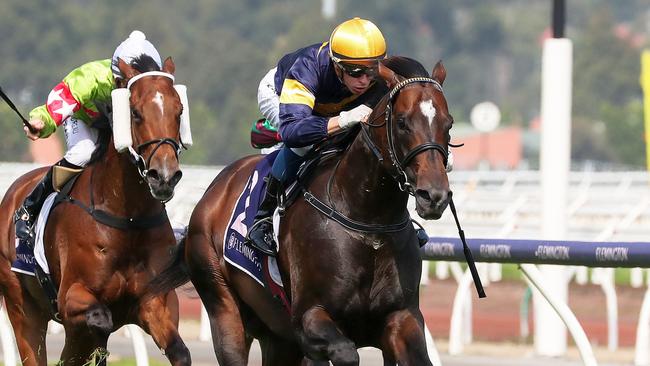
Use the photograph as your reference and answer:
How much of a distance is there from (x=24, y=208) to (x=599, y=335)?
7.31m

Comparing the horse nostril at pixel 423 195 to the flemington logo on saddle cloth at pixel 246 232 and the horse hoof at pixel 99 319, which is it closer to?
the flemington logo on saddle cloth at pixel 246 232

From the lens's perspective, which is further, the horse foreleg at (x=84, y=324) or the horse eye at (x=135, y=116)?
the horse foreleg at (x=84, y=324)

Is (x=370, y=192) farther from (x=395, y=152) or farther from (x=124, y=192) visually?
(x=124, y=192)

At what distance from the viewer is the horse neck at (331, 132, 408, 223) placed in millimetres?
6141

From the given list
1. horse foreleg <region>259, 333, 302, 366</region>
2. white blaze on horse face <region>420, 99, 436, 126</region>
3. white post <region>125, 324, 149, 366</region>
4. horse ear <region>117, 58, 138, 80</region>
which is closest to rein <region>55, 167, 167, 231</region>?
horse ear <region>117, 58, 138, 80</region>

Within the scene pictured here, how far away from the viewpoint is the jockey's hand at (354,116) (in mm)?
6172

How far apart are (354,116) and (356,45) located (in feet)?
1.03

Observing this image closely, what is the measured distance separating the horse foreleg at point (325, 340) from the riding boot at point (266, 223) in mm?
527

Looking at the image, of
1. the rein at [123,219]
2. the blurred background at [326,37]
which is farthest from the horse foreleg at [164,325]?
the blurred background at [326,37]

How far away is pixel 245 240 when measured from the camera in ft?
22.4

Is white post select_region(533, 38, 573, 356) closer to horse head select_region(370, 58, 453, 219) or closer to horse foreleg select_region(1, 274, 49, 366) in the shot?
horse foreleg select_region(1, 274, 49, 366)

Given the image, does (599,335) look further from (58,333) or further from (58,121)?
(58,121)

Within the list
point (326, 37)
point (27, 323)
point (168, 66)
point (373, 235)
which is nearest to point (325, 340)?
point (373, 235)

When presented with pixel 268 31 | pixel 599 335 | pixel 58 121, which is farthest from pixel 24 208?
pixel 268 31
